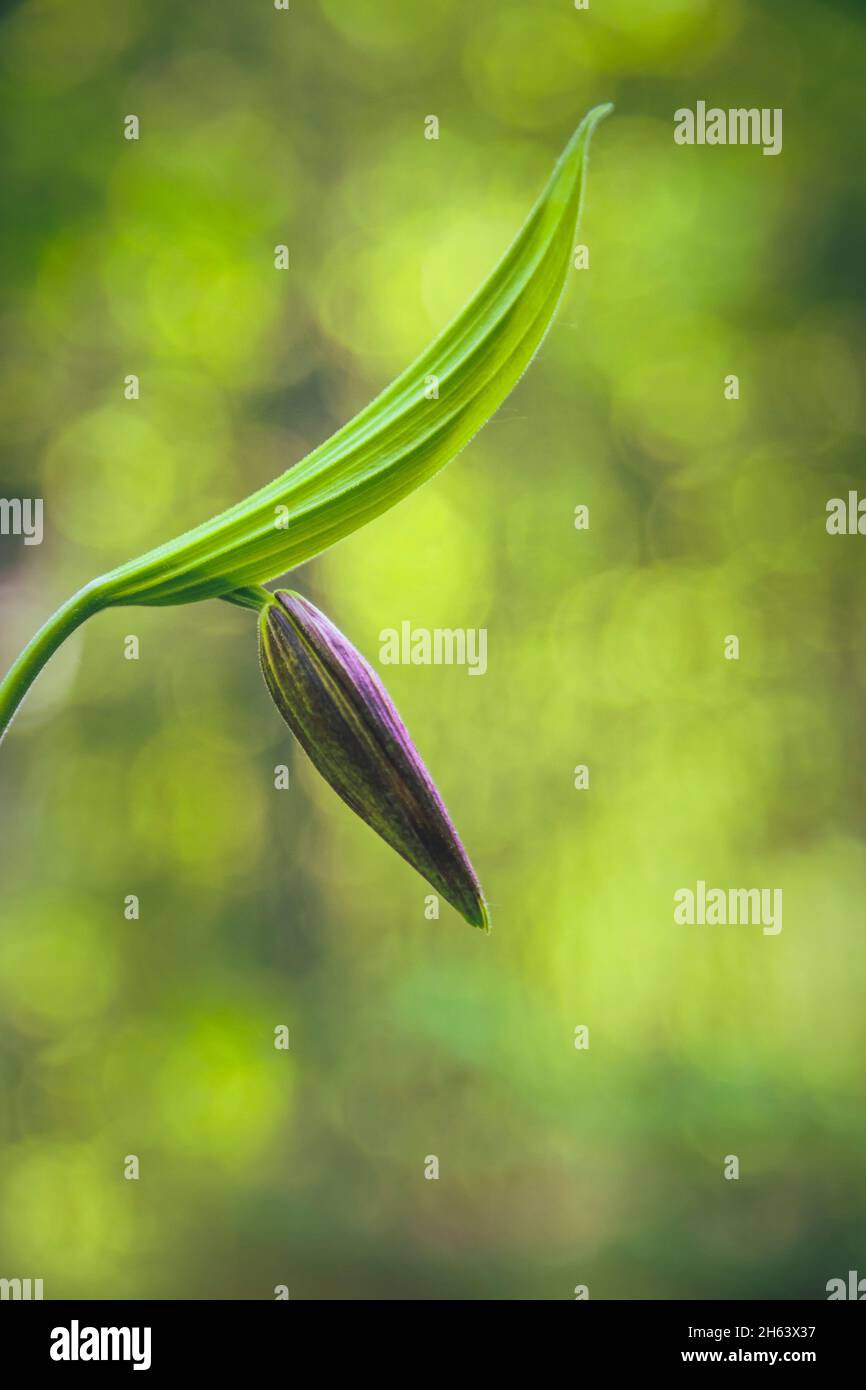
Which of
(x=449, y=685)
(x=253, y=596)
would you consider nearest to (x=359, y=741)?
(x=253, y=596)

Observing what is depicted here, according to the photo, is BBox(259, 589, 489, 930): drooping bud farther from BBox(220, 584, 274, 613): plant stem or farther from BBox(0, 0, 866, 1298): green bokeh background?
BBox(0, 0, 866, 1298): green bokeh background

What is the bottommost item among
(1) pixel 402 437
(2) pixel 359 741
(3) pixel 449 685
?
(2) pixel 359 741

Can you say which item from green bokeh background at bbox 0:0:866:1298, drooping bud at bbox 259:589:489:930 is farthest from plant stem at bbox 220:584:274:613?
green bokeh background at bbox 0:0:866:1298

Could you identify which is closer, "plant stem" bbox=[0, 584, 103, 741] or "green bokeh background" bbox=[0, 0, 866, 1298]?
"plant stem" bbox=[0, 584, 103, 741]

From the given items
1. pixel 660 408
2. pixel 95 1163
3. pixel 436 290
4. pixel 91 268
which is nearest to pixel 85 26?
pixel 91 268

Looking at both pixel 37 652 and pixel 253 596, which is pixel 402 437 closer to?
pixel 253 596

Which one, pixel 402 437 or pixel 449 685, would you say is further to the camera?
pixel 449 685
